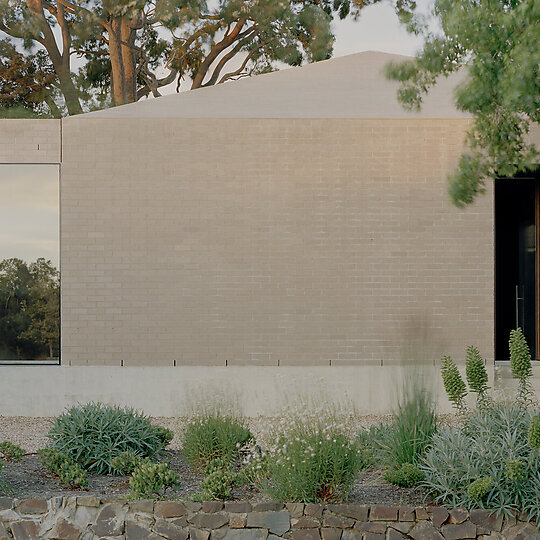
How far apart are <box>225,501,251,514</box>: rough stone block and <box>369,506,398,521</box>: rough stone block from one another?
77 cm

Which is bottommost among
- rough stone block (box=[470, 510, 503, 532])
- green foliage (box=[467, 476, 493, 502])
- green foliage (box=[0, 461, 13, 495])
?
rough stone block (box=[470, 510, 503, 532])

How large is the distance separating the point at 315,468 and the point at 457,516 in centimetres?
92

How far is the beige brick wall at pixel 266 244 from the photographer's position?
9125 mm

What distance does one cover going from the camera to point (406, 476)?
16.2ft

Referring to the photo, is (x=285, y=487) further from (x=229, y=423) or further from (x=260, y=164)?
(x=260, y=164)

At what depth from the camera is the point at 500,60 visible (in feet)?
17.5

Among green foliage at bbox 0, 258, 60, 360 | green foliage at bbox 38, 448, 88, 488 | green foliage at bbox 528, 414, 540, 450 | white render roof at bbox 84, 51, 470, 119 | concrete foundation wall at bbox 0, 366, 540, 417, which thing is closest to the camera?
green foliage at bbox 528, 414, 540, 450

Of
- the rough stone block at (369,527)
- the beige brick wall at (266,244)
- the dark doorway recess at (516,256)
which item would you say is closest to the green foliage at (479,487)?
the rough stone block at (369,527)

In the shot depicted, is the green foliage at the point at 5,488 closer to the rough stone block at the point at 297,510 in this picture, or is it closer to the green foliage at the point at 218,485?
the green foliage at the point at 218,485

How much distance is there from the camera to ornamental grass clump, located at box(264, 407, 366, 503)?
4.75m

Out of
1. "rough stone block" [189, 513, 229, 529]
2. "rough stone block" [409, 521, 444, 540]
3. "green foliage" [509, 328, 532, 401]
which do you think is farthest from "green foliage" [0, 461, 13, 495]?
"green foliage" [509, 328, 532, 401]

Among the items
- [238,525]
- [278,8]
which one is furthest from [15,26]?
[238,525]

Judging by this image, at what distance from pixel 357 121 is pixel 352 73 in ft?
2.75

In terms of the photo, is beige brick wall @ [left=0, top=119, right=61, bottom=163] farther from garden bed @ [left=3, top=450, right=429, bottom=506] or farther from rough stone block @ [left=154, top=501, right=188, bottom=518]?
rough stone block @ [left=154, top=501, right=188, bottom=518]
